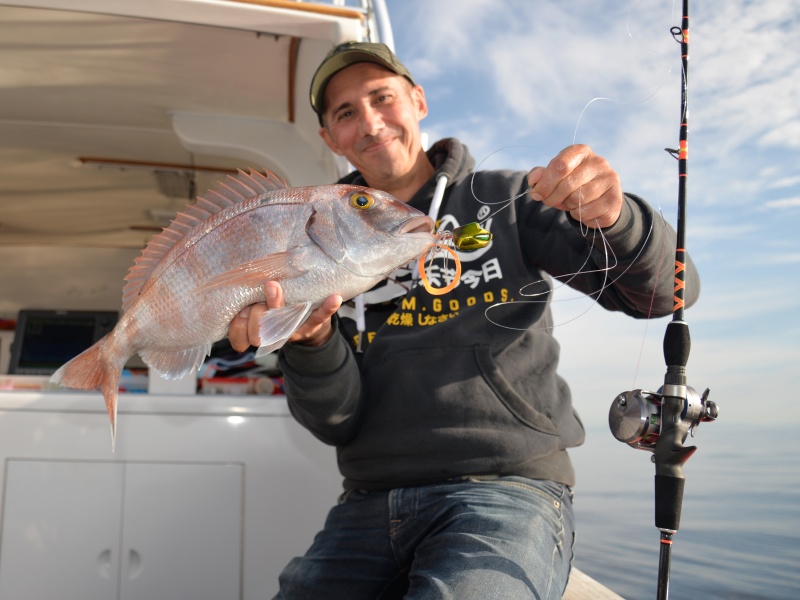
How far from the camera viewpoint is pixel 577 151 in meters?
1.66

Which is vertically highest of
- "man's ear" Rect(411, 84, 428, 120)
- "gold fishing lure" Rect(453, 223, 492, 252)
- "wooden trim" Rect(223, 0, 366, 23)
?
"wooden trim" Rect(223, 0, 366, 23)

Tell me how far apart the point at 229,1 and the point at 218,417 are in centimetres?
185

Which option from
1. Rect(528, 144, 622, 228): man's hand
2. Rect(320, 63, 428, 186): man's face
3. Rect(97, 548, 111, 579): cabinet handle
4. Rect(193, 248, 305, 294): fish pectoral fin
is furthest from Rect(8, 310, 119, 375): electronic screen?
Rect(528, 144, 622, 228): man's hand

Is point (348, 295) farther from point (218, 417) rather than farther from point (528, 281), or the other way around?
point (218, 417)

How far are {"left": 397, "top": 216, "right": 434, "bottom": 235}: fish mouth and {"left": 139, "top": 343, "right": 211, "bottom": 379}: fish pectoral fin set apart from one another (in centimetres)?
65

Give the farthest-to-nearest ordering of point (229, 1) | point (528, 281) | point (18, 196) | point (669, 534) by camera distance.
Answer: point (18, 196) < point (229, 1) < point (528, 281) < point (669, 534)

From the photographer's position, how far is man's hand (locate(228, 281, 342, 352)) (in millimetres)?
1765

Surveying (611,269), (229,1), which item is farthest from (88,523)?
(611,269)

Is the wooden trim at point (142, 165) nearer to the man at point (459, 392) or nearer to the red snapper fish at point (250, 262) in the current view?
the man at point (459, 392)

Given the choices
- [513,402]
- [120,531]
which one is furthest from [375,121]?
[120,531]

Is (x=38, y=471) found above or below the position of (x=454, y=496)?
below

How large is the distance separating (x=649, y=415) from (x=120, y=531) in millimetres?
2511

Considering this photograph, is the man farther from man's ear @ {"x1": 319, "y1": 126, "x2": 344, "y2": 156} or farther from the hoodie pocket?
man's ear @ {"x1": 319, "y1": 126, "x2": 344, "y2": 156}

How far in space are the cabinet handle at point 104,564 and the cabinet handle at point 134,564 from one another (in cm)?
9
